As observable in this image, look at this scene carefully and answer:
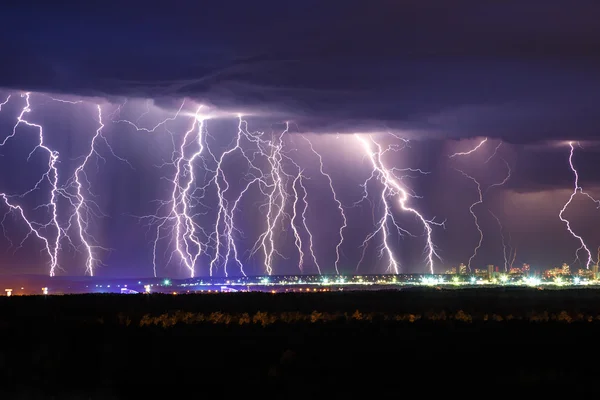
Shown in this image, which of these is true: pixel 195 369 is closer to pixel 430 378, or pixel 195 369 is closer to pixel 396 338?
pixel 430 378

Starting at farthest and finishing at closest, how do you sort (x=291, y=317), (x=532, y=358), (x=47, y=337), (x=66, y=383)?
(x=291, y=317) → (x=47, y=337) → (x=532, y=358) → (x=66, y=383)

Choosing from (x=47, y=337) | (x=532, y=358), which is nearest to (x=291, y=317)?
(x=47, y=337)

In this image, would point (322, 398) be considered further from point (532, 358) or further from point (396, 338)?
point (396, 338)

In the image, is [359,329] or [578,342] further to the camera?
[359,329]

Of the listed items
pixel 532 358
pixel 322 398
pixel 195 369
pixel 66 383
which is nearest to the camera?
pixel 322 398

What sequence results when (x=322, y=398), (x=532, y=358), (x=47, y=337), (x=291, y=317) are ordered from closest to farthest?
(x=322, y=398) < (x=532, y=358) < (x=47, y=337) < (x=291, y=317)

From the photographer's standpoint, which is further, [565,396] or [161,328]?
[161,328]

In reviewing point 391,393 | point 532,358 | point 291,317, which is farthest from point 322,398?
point 291,317

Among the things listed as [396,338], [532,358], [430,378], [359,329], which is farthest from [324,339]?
[430,378]

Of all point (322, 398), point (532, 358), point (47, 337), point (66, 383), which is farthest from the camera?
point (47, 337)
